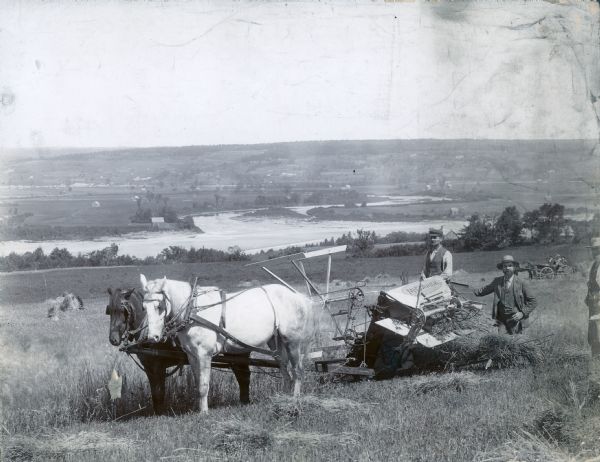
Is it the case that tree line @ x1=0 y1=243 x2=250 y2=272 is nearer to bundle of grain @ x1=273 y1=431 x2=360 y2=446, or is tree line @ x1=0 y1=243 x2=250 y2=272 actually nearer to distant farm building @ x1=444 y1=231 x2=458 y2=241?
distant farm building @ x1=444 y1=231 x2=458 y2=241

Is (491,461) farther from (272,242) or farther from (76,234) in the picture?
(76,234)

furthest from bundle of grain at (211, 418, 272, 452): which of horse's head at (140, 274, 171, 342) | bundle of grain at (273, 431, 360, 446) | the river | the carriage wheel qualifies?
the carriage wheel

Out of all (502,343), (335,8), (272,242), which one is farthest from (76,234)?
(502,343)

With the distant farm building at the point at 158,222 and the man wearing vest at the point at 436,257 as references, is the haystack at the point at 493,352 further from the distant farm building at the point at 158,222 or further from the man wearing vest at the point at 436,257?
the distant farm building at the point at 158,222

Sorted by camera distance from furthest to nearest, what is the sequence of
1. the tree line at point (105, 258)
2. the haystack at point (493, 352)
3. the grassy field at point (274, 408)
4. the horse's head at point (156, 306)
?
the tree line at point (105, 258) < the haystack at point (493, 352) < the horse's head at point (156, 306) < the grassy field at point (274, 408)

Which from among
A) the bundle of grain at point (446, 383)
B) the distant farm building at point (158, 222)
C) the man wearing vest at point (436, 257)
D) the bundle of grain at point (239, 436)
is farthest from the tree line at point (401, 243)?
the bundle of grain at point (239, 436)

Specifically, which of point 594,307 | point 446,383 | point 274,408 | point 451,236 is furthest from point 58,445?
point 451,236
